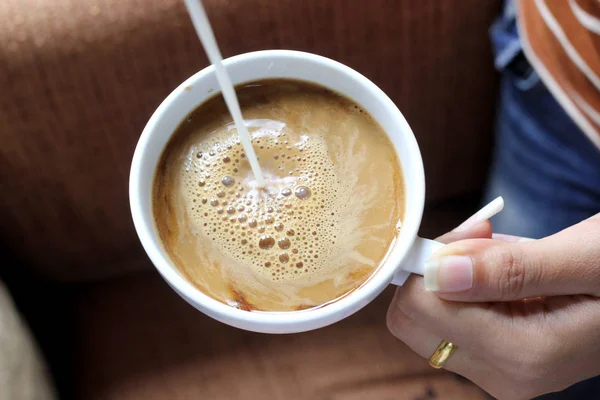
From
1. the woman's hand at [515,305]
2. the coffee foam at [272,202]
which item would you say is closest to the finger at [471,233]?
the woman's hand at [515,305]

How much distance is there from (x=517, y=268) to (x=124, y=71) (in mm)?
472

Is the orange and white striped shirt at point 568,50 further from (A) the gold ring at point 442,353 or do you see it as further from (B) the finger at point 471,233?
(A) the gold ring at point 442,353

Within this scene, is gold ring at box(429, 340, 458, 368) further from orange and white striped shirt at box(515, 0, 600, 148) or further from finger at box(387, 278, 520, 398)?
orange and white striped shirt at box(515, 0, 600, 148)

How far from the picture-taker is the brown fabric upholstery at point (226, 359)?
80 cm

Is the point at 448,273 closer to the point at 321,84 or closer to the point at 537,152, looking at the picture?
the point at 321,84

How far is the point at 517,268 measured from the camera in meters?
0.48

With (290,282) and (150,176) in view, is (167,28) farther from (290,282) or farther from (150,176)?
(290,282)

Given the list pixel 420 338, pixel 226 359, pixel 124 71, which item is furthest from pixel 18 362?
pixel 420 338

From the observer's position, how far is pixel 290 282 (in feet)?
1.57

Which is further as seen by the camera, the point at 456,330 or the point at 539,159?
the point at 539,159

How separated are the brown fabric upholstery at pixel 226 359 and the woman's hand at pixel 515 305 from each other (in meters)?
0.22

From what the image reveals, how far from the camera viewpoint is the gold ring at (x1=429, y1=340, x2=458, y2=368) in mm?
584

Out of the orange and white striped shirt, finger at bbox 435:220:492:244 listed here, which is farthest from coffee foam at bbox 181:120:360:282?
the orange and white striped shirt

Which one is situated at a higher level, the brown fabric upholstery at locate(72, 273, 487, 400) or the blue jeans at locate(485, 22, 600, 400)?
the blue jeans at locate(485, 22, 600, 400)
